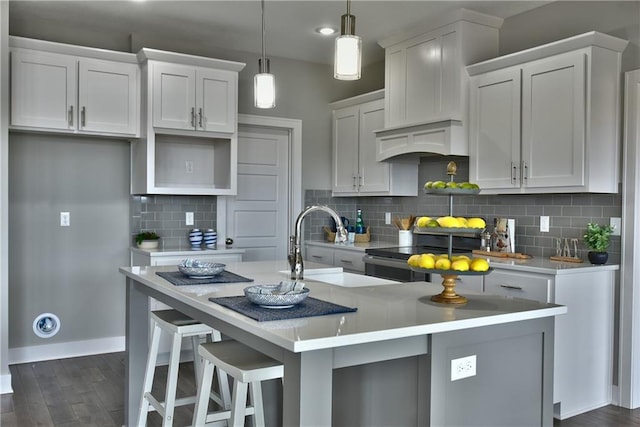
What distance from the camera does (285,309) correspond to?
191 centimetres

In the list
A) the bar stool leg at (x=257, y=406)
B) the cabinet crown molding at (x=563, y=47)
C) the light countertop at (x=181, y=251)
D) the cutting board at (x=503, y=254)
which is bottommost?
the bar stool leg at (x=257, y=406)

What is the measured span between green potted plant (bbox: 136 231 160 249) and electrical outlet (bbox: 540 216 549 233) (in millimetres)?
3032

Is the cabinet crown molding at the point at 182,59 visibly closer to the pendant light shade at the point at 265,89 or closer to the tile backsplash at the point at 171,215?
the tile backsplash at the point at 171,215

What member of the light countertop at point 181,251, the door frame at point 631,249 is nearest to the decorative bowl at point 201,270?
the light countertop at point 181,251

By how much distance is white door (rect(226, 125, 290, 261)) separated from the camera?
18.1ft

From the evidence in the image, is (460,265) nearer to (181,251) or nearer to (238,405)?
(238,405)

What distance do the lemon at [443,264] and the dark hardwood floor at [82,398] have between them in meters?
1.97

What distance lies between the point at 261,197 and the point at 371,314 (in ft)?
12.7

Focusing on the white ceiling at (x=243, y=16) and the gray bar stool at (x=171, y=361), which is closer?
the gray bar stool at (x=171, y=361)

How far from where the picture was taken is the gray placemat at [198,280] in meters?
2.59

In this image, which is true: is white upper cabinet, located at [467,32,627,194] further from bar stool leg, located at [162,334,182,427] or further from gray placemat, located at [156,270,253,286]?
bar stool leg, located at [162,334,182,427]

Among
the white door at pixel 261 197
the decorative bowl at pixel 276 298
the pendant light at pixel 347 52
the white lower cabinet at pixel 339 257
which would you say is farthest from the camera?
the white door at pixel 261 197

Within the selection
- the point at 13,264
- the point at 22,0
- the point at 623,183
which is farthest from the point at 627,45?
the point at 13,264

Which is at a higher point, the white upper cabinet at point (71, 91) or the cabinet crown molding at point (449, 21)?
the cabinet crown molding at point (449, 21)
